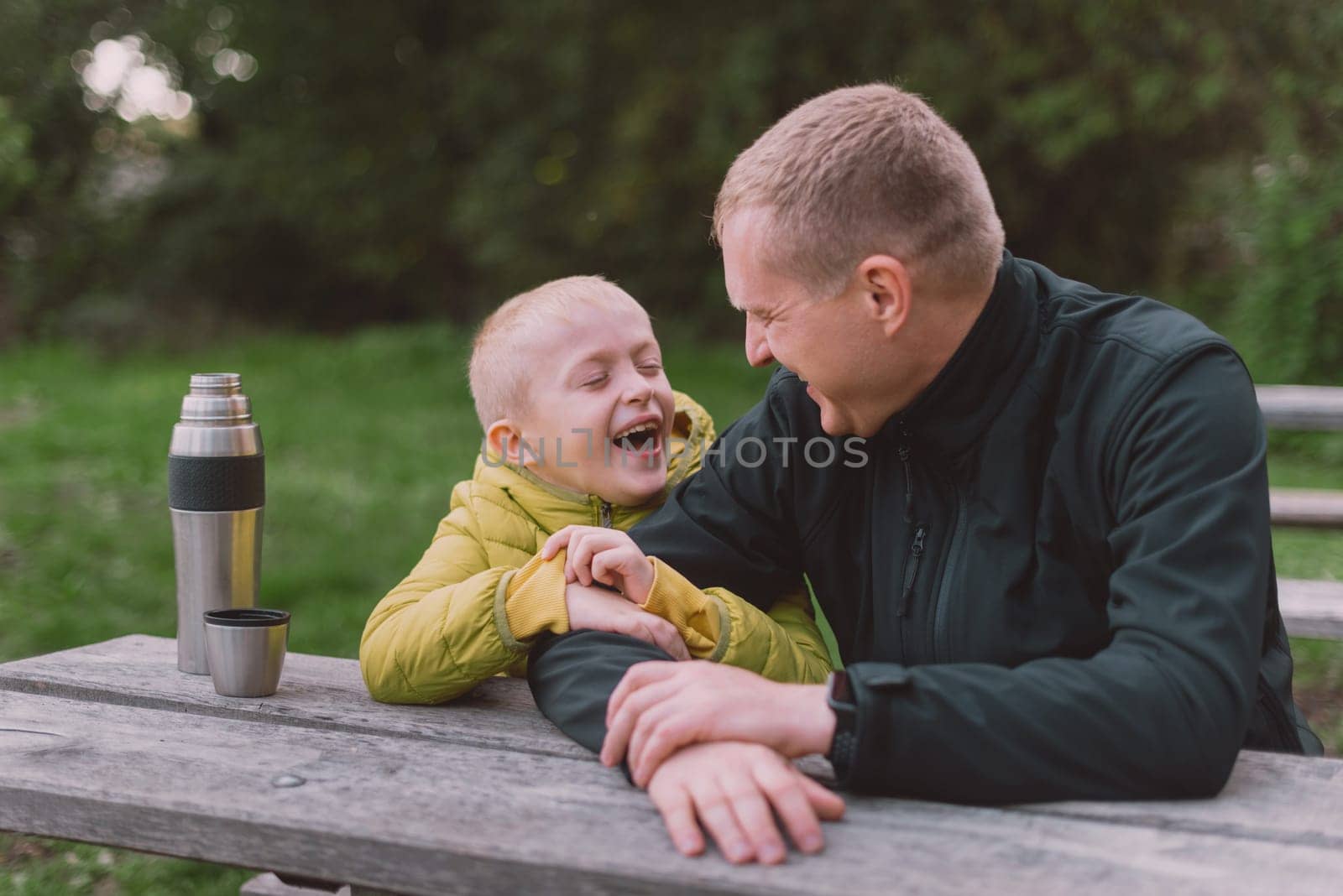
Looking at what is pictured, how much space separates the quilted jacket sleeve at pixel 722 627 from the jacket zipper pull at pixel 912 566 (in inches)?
8.6

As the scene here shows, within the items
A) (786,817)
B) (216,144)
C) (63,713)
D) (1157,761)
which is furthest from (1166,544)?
(216,144)

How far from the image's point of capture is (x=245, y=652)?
2131 mm

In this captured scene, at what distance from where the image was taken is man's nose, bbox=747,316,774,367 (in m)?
2.08

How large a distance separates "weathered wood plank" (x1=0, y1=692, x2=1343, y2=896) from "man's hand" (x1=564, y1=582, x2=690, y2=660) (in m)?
0.27

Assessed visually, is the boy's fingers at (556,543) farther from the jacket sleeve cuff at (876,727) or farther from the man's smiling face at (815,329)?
the jacket sleeve cuff at (876,727)

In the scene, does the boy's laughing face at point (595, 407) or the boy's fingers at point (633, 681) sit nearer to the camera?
the boy's fingers at point (633, 681)

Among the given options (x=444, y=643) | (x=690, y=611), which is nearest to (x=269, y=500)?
(x=444, y=643)

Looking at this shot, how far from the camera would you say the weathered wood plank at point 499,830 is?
139 centimetres

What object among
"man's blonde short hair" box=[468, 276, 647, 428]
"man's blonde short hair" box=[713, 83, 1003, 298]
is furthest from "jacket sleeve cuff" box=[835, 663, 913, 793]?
"man's blonde short hair" box=[468, 276, 647, 428]

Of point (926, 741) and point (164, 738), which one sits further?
point (164, 738)

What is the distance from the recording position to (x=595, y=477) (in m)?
2.47

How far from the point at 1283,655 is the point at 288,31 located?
1460cm

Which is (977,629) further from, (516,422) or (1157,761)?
(516,422)

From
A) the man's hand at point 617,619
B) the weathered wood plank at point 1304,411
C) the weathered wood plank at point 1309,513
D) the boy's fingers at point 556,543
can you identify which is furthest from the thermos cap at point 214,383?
the weathered wood plank at point 1304,411
